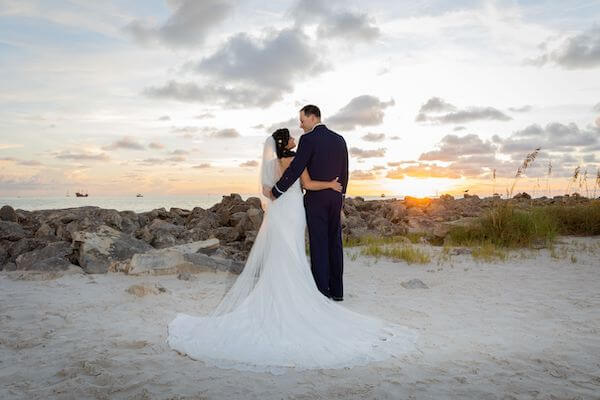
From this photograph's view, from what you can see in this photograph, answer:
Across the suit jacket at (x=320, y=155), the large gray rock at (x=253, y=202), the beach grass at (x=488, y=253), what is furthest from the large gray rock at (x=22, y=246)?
the beach grass at (x=488, y=253)

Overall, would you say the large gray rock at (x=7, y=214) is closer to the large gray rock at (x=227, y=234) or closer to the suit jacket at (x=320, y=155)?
the large gray rock at (x=227, y=234)

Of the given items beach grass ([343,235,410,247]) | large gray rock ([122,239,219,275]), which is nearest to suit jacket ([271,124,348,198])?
large gray rock ([122,239,219,275])

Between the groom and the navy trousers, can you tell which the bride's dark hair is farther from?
the navy trousers

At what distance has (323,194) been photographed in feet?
20.9

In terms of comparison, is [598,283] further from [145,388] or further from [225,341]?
[145,388]

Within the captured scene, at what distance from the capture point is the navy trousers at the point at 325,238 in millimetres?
6414

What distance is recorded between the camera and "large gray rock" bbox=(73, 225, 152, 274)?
29.0 feet

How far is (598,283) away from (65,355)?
25.4 ft

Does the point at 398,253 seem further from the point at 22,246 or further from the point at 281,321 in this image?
the point at 22,246

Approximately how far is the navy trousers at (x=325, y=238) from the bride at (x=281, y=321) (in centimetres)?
20

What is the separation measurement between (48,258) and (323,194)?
214 inches

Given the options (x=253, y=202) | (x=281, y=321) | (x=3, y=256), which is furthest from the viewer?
(x=253, y=202)

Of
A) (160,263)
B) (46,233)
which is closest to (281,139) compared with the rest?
(160,263)

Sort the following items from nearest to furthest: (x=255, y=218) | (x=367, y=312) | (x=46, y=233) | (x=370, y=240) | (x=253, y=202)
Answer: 1. (x=367, y=312)
2. (x=46, y=233)
3. (x=370, y=240)
4. (x=255, y=218)
5. (x=253, y=202)
